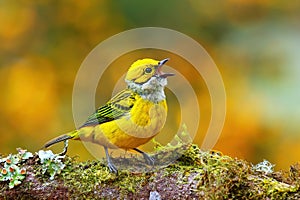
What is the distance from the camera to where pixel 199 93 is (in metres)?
3.55

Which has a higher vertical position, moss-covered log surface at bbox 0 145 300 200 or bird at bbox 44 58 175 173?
bird at bbox 44 58 175 173

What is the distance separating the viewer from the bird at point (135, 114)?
1738mm

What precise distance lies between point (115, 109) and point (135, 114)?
0.26ft

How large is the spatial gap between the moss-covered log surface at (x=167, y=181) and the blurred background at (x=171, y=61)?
148 centimetres

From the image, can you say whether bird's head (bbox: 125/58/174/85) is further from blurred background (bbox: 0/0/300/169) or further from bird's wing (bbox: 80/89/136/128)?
blurred background (bbox: 0/0/300/169)

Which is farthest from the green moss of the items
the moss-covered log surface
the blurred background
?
the blurred background

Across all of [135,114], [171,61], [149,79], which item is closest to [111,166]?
[135,114]

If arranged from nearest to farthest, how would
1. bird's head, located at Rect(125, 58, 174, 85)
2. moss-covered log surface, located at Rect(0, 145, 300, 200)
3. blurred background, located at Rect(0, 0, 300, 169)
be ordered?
moss-covered log surface, located at Rect(0, 145, 300, 200), bird's head, located at Rect(125, 58, 174, 85), blurred background, located at Rect(0, 0, 300, 169)

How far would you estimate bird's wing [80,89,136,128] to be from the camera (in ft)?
5.84

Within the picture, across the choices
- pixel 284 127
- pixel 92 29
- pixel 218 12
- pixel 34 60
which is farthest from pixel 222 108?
pixel 34 60

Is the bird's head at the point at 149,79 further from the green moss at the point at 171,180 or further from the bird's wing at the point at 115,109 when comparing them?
the green moss at the point at 171,180

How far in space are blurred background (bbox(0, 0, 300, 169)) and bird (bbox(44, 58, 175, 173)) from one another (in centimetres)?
147

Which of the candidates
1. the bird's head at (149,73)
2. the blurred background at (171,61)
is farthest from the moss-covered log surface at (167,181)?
the blurred background at (171,61)

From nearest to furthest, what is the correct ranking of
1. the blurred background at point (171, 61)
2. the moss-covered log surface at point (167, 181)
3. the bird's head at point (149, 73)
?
1. the moss-covered log surface at point (167, 181)
2. the bird's head at point (149, 73)
3. the blurred background at point (171, 61)
